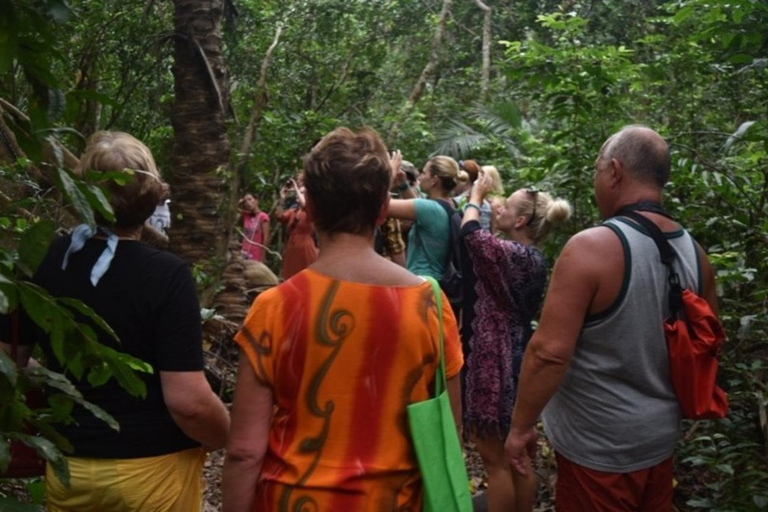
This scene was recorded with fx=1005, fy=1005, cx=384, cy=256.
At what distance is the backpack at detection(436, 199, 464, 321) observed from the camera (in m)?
6.52

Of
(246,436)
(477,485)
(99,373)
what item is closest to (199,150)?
(477,485)

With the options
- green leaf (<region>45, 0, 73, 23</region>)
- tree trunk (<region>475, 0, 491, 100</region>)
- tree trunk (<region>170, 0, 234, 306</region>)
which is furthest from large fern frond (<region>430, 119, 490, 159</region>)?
green leaf (<region>45, 0, 73, 23</region>)

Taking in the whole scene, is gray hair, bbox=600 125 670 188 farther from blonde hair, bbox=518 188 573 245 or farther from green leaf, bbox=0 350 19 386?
green leaf, bbox=0 350 19 386

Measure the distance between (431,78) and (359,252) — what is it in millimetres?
18829

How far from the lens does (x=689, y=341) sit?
3.37 m

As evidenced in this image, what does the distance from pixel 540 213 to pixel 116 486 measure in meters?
3.15

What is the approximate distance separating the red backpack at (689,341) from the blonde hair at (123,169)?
1.64 meters

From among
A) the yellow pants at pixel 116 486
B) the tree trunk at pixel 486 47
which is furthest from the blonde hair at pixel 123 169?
the tree trunk at pixel 486 47

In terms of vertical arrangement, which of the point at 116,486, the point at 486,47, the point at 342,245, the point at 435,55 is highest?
the point at 486,47

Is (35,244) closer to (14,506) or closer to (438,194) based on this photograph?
(14,506)

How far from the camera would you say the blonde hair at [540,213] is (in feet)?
17.5

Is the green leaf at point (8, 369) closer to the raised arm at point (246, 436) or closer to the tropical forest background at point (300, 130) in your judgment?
the tropical forest background at point (300, 130)

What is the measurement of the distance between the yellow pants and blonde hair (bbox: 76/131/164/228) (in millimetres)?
676

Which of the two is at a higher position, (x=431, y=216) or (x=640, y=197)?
(x=640, y=197)
